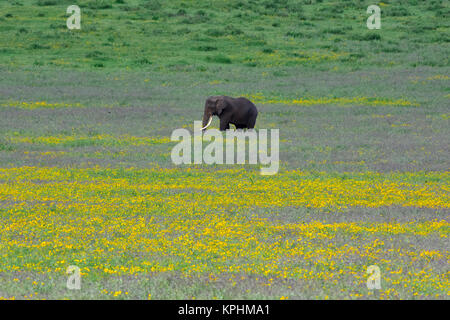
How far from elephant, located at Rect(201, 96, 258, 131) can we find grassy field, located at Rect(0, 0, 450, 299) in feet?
4.52

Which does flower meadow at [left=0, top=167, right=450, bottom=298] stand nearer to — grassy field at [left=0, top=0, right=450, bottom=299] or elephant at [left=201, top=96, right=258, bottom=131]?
Answer: grassy field at [left=0, top=0, right=450, bottom=299]

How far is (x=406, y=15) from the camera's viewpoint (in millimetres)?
64500

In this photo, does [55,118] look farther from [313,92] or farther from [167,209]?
[167,209]

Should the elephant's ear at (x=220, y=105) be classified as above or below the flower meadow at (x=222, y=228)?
above

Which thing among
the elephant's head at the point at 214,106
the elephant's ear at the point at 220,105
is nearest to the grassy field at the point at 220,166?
the elephant's head at the point at 214,106

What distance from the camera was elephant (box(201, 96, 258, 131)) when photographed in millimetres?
29812

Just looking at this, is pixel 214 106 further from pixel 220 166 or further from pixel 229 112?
pixel 220 166

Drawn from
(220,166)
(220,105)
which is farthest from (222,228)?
(220,105)

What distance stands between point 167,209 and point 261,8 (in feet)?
175

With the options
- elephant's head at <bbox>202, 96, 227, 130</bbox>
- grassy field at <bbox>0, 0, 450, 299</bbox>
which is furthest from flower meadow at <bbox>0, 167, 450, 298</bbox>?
elephant's head at <bbox>202, 96, 227, 130</bbox>

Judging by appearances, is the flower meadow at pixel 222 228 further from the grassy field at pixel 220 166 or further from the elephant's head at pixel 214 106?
the elephant's head at pixel 214 106

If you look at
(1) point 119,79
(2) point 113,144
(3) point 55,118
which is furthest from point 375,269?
(1) point 119,79

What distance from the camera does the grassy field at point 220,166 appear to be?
1070 cm

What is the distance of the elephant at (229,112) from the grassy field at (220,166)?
1378mm
